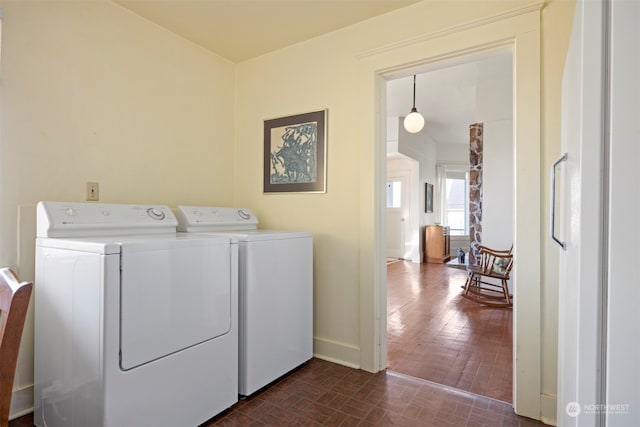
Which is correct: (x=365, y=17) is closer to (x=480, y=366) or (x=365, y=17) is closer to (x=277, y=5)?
(x=277, y=5)

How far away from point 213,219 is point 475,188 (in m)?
4.15

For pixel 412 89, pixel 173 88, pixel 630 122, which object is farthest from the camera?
pixel 412 89

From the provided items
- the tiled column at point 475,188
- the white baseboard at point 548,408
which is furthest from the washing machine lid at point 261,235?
the tiled column at point 475,188

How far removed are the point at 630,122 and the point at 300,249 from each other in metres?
1.84

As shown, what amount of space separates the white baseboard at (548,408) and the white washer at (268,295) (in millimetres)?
1387

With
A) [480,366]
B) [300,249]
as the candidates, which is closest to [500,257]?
[480,366]

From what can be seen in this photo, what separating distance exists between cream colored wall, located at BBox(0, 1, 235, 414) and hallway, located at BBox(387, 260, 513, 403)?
199 cm

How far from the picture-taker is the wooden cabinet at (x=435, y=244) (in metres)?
6.99

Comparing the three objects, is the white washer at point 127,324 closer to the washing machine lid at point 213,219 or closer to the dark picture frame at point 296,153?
the washing machine lid at point 213,219

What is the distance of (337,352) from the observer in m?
2.37

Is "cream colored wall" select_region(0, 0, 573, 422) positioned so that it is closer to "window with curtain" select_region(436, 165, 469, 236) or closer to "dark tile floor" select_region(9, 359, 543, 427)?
"dark tile floor" select_region(9, 359, 543, 427)

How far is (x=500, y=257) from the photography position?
3859 mm

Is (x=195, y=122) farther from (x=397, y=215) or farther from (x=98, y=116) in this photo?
(x=397, y=215)

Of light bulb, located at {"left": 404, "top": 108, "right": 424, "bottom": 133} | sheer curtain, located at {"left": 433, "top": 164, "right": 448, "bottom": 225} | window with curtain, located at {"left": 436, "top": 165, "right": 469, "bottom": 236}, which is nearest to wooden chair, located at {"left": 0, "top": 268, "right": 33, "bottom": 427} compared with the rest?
light bulb, located at {"left": 404, "top": 108, "right": 424, "bottom": 133}
